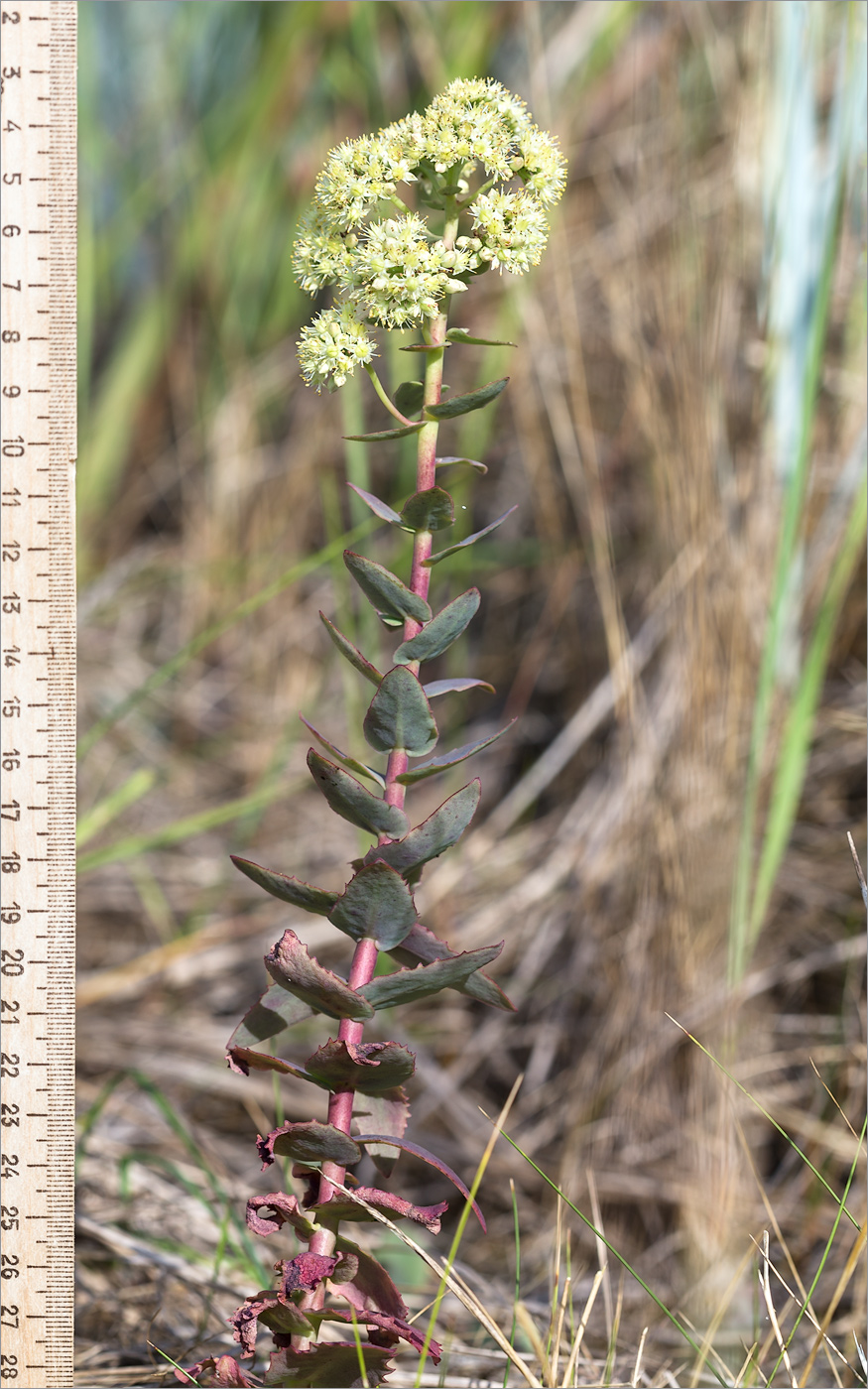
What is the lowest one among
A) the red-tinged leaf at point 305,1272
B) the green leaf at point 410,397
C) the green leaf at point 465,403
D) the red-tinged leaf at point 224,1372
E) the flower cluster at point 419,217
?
the red-tinged leaf at point 224,1372

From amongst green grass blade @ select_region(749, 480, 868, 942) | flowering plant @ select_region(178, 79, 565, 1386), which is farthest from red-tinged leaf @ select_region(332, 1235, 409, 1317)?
green grass blade @ select_region(749, 480, 868, 942)

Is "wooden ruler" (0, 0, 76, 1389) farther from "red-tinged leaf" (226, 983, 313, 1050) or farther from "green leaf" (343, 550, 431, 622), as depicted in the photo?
"green leaf" (343, 550, 431, 622)

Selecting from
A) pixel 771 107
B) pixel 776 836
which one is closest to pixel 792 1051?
pixel 776 836

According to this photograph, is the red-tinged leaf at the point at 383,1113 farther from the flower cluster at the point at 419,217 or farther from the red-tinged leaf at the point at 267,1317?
the flower cluster at the point at 419,217

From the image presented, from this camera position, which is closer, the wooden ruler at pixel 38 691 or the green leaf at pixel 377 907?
the green leaf at pixel 377 907

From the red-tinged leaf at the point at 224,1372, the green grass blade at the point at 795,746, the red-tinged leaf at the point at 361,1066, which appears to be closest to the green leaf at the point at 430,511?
the red-tinged leaf at the point at 361,1066

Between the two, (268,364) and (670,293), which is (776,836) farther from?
(268,364)

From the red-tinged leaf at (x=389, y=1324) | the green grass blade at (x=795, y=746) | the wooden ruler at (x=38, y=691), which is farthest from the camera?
the green grass blade at (x=795, y=746)
